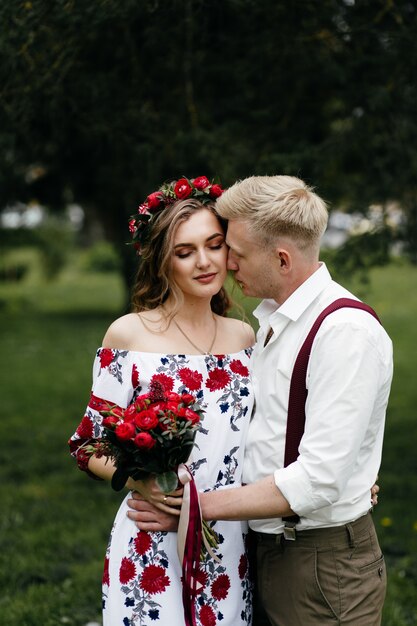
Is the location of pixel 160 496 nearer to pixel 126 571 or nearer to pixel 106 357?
pixel 126 571

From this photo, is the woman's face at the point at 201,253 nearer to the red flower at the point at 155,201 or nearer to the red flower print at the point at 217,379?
the red flower at the point at 155,201

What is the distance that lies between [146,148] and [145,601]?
2.64m

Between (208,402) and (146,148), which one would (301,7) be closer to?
(146,148)

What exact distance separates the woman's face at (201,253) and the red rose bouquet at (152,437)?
2.01ft

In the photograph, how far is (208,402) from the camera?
301cm

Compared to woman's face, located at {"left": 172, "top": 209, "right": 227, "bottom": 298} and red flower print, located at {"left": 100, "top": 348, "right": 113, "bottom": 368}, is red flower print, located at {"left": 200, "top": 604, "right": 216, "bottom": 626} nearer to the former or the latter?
red flower print, located at {"left": 100, "top": 348, "right": 113, "bottom": 368}

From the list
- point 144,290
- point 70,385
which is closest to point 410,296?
point 70,385

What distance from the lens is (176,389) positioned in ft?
9.71

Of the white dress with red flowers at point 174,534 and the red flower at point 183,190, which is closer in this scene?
the white dress with red flowers at point 174,534

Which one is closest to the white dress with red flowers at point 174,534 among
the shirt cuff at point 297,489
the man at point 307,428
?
the man at point 307,428

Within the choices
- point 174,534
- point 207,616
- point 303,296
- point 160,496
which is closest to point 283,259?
point 303,296

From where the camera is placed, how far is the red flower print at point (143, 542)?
287 cm

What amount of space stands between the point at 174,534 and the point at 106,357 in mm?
706

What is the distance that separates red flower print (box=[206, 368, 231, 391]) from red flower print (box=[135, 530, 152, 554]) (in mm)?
597
